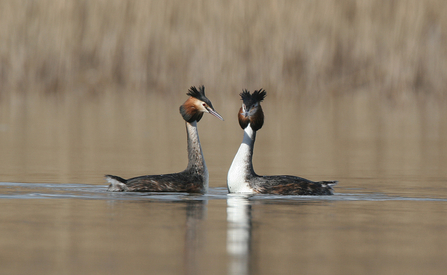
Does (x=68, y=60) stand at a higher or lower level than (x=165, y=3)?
lower

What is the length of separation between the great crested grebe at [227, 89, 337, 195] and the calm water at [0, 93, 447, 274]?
22 cm

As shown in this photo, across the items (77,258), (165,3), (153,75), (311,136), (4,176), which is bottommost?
(77,258)

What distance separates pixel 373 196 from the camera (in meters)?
8.01

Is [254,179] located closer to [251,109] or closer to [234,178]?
[234,178]

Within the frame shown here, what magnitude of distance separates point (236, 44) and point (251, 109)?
1130cm

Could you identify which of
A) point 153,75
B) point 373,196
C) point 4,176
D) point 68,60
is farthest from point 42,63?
point 373,196

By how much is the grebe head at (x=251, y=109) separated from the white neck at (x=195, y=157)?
1.66ft

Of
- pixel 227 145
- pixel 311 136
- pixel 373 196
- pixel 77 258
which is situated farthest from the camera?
pixel 311 136

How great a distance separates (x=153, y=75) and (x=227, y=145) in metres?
7.77

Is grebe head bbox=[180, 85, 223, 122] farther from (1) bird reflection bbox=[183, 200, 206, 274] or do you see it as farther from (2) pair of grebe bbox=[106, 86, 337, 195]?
(1) bird reflection bbox=[183, 200, 206, 274]

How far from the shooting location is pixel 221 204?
7.43 meters

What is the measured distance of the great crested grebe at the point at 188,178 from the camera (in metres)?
8.17

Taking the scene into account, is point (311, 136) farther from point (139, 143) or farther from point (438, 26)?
point (438, 26)

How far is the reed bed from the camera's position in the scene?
19906mm
